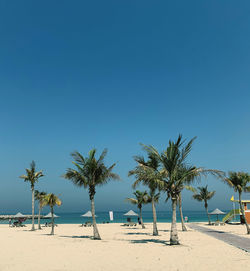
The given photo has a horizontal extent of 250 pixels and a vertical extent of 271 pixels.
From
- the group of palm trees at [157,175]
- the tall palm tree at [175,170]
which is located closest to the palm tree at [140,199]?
the group of palm trees at [157,175]

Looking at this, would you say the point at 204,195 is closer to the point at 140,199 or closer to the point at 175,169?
the point at 140,199

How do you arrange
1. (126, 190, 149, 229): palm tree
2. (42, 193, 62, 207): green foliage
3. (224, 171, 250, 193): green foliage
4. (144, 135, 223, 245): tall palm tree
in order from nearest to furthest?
(144, 135, 223, 245): tall palm tree → (224, 171, 250, 193): green foliage → (42, 193, 62, 207): green foliage → (126, 190, 149, 229): palm tree

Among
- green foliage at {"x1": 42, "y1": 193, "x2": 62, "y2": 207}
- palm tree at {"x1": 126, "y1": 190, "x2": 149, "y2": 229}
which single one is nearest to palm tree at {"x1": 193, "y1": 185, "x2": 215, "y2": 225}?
palm tree at {"x1": 126, "y1": 190, "x2": 149, "y2": 229}

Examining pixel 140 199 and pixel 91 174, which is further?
pixel 140 199

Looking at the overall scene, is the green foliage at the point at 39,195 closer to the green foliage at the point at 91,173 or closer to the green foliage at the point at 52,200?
the green foliage at the point at 52,200

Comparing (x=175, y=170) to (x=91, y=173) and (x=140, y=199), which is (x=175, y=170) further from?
(x=140, y=199)

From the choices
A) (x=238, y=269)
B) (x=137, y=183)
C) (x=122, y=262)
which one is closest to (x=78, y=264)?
(x=122, y=262)

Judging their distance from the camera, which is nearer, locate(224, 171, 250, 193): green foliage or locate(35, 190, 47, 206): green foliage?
locate(224, 171, 250, 193): green foliage

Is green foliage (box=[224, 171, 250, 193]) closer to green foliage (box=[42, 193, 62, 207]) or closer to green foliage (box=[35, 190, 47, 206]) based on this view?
green foliage (box=[42, 193, 62, 207])

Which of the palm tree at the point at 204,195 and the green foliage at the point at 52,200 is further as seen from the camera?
the palm tree at the point at 204,195

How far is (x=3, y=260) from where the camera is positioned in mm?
11484

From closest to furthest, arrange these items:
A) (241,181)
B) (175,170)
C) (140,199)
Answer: (175,170) < (241,181) < (140,199)

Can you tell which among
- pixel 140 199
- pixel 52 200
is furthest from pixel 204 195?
pixel 52 200

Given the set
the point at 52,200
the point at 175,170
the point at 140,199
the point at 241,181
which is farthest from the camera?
the point at 140,199
